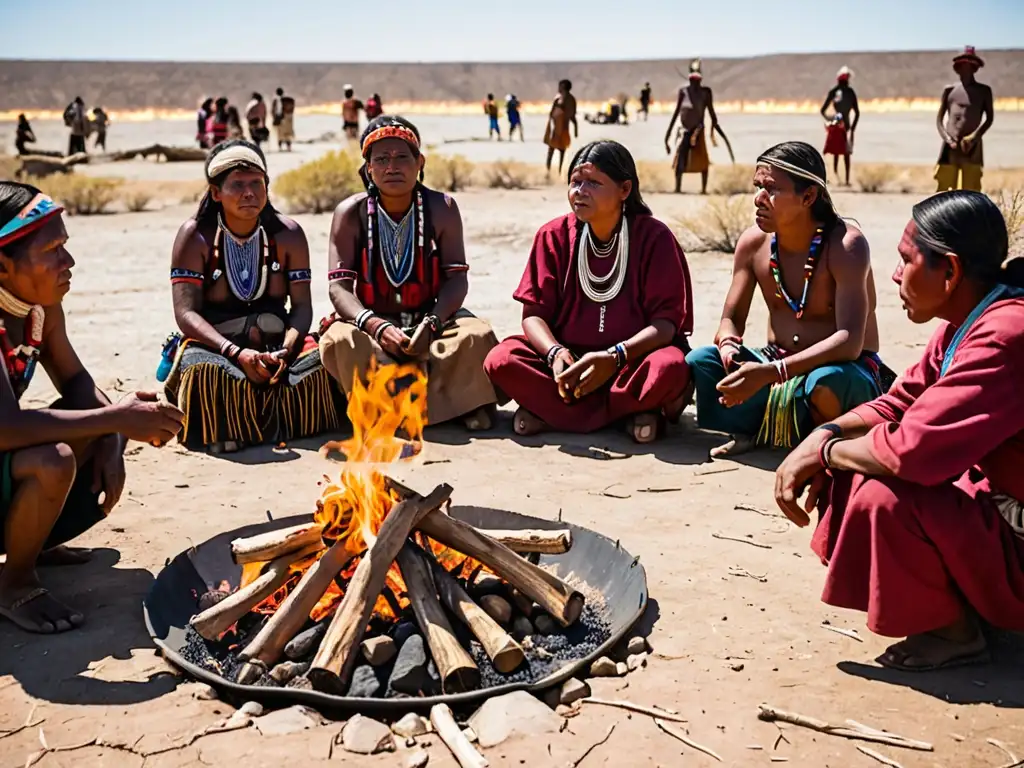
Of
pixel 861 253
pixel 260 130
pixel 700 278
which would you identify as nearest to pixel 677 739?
pixel 861 253

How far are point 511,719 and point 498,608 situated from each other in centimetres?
62

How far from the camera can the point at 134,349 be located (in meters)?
8.02

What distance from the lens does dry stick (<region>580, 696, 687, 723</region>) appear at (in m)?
3.18

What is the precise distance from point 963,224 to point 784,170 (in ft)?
6.98

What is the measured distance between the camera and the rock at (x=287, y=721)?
3.15m

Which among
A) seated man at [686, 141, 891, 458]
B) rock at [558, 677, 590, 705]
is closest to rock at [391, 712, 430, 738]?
rock at [558, 677, 590, 705]

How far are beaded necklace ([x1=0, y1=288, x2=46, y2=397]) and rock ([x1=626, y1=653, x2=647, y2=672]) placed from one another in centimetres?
236

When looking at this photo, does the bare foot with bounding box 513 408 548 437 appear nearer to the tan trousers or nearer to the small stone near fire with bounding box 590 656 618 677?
the tan trousers

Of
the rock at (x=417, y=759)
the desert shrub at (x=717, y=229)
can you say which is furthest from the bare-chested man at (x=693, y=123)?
the rock at (x=417, y=759)

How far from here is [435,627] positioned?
347 centimetres

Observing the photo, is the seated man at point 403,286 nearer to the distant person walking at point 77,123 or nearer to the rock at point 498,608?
the rock at point 498,608

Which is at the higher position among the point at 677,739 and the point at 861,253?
the point at 861,253

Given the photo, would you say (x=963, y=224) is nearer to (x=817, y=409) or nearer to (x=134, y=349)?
(x=817, y=409)

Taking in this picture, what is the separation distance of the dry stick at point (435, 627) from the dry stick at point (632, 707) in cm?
37
